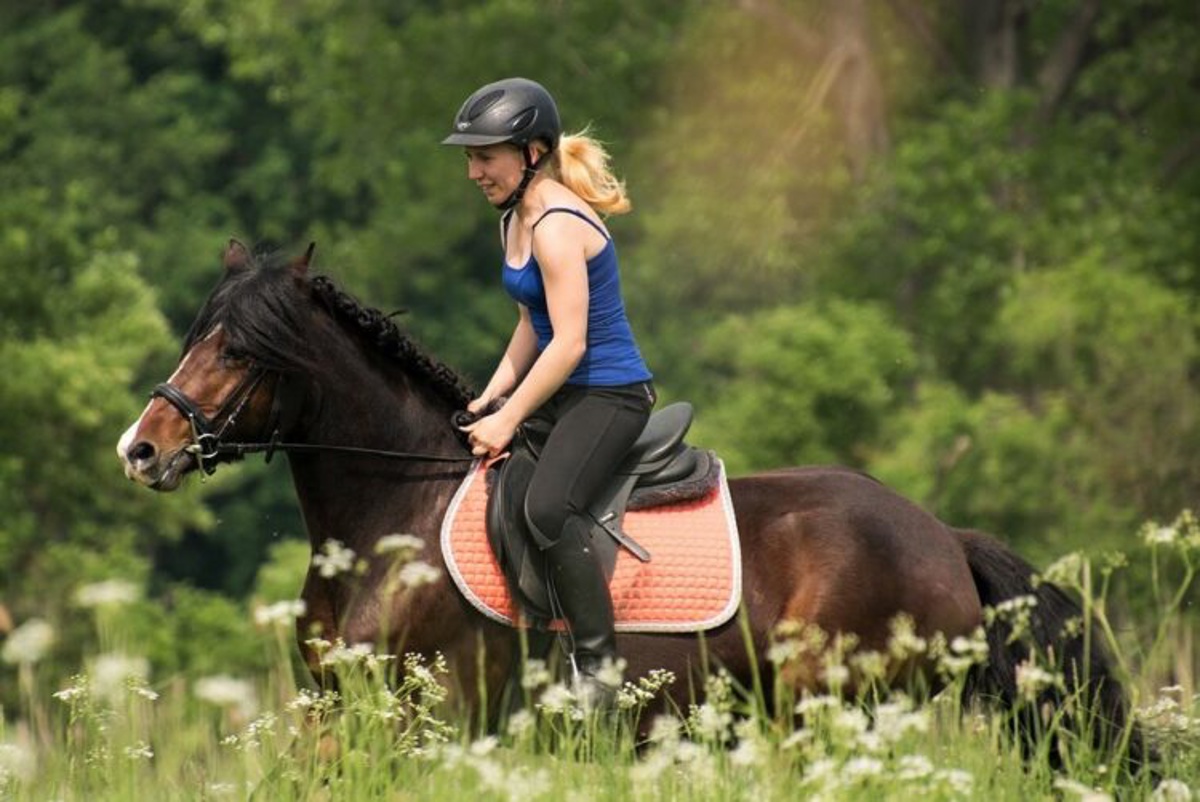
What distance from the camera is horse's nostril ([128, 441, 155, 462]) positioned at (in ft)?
24.2

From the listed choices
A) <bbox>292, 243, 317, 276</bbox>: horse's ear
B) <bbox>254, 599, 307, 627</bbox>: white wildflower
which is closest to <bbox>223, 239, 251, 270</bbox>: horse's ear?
<bbox>292, 243, 317, 276</bbox>: horse's ear

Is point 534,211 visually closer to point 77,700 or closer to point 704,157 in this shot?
point 77,700

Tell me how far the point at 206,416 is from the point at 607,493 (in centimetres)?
131

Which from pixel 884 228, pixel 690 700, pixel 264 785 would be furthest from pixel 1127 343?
pixel 264 785

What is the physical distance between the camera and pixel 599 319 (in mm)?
7633

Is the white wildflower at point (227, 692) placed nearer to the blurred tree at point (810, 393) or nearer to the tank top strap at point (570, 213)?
the tank top strap at point (570, 213)

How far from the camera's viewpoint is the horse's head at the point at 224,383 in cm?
743

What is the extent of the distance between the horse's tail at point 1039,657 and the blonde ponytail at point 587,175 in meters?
1.70

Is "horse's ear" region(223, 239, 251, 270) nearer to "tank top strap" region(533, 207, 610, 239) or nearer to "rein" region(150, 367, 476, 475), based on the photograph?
"rein" region(150, 367, 476, 475)

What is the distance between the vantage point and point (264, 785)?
21.2 feet

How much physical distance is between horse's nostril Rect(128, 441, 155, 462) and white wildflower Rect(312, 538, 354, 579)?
613mm

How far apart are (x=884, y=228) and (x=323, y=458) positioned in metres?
26.4

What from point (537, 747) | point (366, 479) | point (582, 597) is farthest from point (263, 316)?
point (537, 747)

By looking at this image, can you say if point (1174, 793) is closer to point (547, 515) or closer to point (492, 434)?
point (547, 515)
